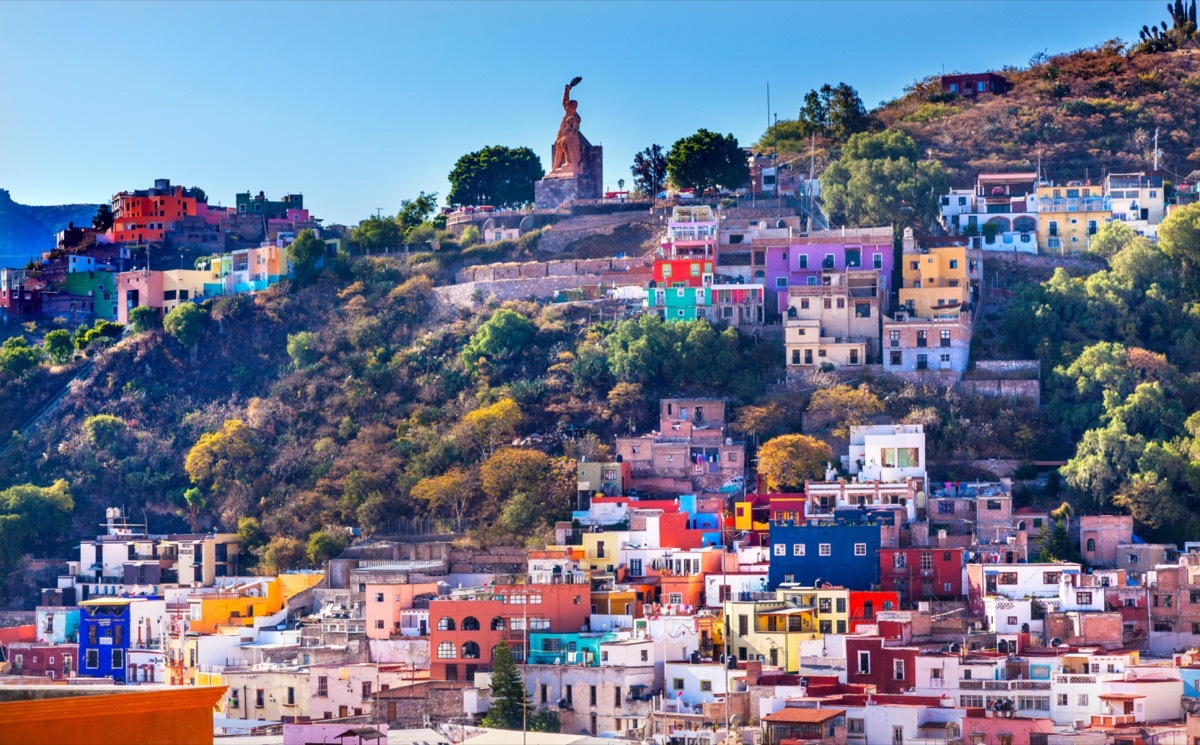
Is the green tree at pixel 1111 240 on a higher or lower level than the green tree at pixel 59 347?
higher

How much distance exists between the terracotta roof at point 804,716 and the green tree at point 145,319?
30.9m

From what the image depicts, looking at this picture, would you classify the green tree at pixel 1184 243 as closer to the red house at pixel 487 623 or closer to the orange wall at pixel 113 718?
the red house at pixel 487 623

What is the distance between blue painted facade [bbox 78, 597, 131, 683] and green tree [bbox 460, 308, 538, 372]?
440 inches

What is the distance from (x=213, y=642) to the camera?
41250 mm

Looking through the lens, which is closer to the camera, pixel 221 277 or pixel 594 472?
pixel 594 472

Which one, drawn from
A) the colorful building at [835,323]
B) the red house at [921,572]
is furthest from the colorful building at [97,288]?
the red house at [921,572]

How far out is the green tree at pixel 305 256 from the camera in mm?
59281

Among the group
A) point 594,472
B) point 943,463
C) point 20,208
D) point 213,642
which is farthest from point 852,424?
point 20,208

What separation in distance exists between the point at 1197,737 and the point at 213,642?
17878 mm

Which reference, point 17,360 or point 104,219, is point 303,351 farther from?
point 104,219

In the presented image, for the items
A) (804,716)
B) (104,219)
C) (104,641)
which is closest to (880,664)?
(804,716)

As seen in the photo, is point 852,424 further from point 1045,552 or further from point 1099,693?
point 1099,693

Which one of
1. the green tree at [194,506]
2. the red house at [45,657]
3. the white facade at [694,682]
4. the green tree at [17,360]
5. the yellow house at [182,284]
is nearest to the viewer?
the white facade at [694,682]

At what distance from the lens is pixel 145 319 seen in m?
59.1
